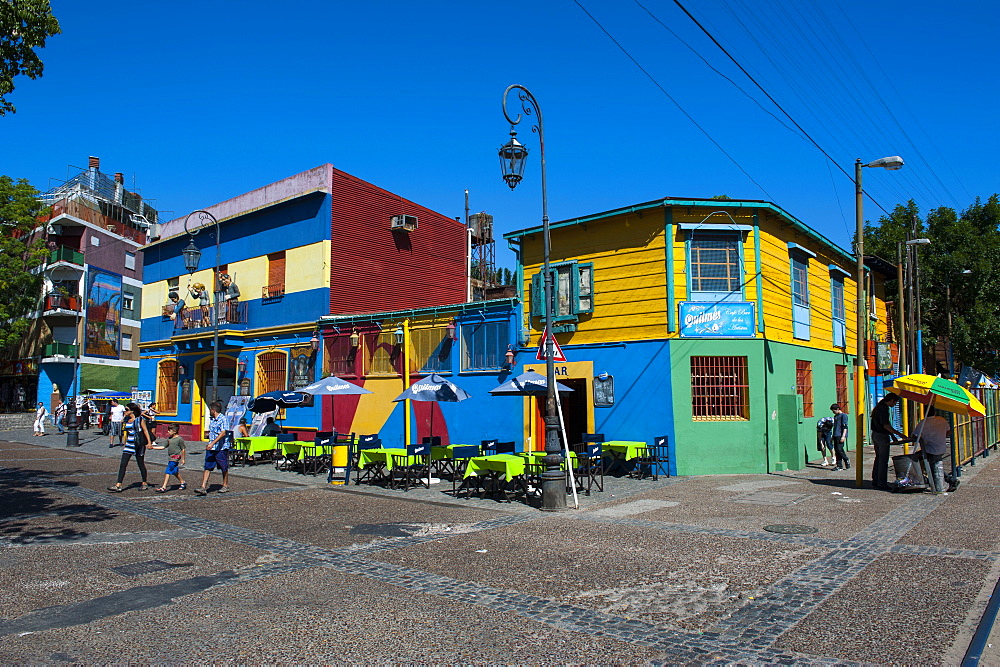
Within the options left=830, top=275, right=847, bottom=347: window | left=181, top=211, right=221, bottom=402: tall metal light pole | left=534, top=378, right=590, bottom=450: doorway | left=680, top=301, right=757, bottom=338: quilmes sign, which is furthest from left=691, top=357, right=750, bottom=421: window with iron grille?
left=181, top=211, right=221, bottom=402: tall metal light pole

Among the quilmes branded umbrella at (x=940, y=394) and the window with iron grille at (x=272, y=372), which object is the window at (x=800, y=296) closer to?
the quilmes branded umbrella at (x=940, y=394)

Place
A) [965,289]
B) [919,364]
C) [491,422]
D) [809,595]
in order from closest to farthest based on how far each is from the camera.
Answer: [809,595], [491,422], [919,364], [965,289]

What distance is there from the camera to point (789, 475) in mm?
15852

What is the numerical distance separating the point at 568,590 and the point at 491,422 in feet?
37.9

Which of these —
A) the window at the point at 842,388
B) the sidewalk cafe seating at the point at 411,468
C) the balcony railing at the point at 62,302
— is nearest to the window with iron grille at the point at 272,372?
the sidewalk cafe seating at the point at 411,468

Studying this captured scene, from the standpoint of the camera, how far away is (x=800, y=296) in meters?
19.1

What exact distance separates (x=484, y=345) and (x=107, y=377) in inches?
1420

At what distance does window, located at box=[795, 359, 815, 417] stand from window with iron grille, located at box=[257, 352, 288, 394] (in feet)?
52.3

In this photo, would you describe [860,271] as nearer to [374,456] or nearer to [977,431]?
[977,431]

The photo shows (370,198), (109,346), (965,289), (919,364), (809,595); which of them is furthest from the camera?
(109,346)

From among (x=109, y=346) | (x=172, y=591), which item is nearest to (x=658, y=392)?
(x=172, y=591)

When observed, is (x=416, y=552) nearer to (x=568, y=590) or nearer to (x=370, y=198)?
(x=568, y=590)

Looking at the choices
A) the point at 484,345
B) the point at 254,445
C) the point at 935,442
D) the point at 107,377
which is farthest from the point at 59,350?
the point at 935,442

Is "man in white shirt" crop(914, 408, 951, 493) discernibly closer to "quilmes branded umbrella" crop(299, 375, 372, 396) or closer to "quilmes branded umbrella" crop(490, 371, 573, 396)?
"quilmes branded umbrella" crop(490, 371, 573, 396)
